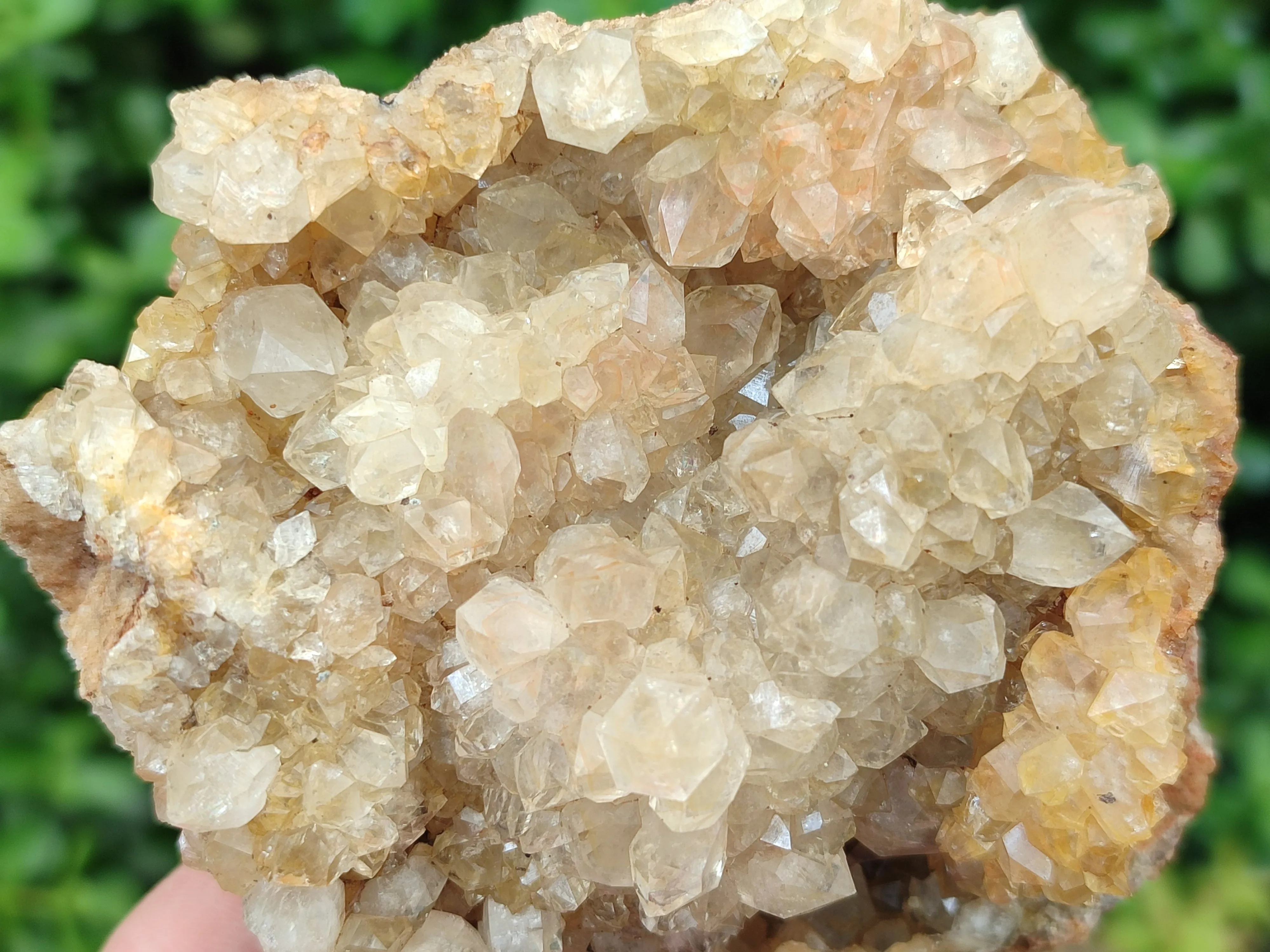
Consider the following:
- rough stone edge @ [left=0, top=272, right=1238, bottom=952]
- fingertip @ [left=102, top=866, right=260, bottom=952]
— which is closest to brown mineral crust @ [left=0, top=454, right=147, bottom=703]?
rough stone edge @ [left=0, top=272, right=1238, bottom=952]

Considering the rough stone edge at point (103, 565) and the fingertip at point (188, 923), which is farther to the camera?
the fingertip at point (188, 923)

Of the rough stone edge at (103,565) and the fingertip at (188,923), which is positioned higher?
the rough stone edge at (103,565)

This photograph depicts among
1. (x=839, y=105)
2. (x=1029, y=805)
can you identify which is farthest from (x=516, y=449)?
(x=1029, y=805)

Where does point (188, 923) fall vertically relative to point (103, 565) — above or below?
below

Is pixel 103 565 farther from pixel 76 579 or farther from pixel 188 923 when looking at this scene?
pixel 188 923

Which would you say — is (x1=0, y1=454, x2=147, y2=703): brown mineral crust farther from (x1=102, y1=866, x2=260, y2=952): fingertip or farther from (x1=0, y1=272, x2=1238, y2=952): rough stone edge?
(x1=102, y1=866, x2=260, y2=952): fingertip

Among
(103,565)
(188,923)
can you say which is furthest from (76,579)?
(188,923)

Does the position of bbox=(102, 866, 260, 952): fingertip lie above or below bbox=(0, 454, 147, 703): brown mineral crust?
below

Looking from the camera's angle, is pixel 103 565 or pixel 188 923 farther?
pixel 188 923

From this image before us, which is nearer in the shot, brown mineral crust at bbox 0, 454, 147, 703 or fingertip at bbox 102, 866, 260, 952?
brown mineral crust at bbox 0, 454, 147, 703

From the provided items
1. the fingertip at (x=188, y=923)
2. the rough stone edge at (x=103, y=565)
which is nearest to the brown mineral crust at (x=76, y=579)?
the rough stone edge at (x=103, y=565)

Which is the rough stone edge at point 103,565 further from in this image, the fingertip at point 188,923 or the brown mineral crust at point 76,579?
the fingertip at point 188,923
